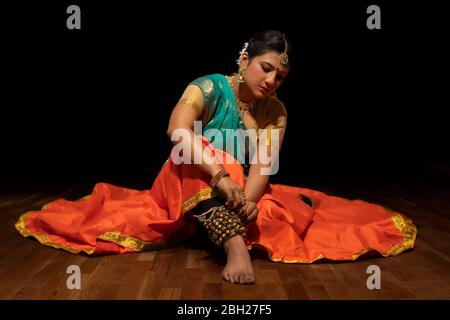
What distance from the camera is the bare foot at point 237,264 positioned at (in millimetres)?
1915

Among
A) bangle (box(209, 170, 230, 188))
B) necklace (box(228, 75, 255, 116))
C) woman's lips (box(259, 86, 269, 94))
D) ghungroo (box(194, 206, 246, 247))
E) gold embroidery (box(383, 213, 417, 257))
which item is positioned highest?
woman's lips (box(259, 86, 269, 94))

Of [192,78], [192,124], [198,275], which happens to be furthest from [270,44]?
[192,78]

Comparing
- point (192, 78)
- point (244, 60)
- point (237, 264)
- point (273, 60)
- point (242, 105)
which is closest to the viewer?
point (237, 264)

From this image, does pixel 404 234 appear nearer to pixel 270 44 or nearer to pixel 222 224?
pixel 222 224

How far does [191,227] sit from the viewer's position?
250 cm

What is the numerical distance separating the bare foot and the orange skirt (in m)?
0.20

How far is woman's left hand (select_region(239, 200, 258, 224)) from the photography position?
2180 millimetres

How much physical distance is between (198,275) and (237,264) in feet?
0.51

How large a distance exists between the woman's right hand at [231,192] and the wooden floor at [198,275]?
0.82 feet

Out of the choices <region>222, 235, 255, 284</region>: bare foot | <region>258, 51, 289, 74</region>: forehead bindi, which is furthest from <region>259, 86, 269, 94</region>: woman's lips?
<region>222, 235, 255, 284</region>: bare foot

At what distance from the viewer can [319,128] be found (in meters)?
5.75

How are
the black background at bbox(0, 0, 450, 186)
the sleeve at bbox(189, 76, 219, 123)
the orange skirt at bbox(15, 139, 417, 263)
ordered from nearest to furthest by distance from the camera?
the orange skirt at bbox(15, 139, 417, 263)
the sleeve at bbox(189, 76, 219, 123)
the black background at bbox(0, 0, 450, 186)

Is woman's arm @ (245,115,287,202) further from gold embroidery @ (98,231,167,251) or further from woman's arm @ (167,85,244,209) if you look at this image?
gold embroidery @ (98,231,167,251)

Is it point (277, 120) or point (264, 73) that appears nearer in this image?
point (264, 73)
